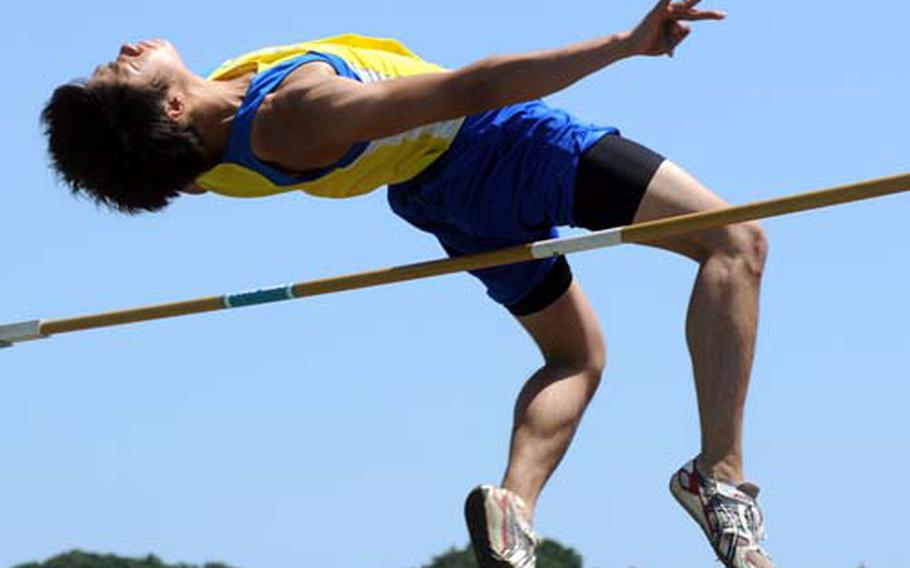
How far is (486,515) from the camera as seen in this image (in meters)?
7.15

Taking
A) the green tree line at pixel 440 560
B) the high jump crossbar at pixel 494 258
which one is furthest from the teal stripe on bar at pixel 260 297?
the green tree line at pixel 440 560

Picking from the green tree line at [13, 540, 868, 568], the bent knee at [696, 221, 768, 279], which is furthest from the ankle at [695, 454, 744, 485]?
the green tree line at [13, 540, 868, 568]

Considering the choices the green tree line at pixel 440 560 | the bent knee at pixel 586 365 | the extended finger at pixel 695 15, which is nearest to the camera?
the extended finger at pixel 695 15

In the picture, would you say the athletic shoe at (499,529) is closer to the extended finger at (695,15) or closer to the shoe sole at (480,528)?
the shoe sole at (480,528)

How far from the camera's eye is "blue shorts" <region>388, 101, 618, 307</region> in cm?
741

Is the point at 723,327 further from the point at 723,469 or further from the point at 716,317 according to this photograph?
the point at 723,469

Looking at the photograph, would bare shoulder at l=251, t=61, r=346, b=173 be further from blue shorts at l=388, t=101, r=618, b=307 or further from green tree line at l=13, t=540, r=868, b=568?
green tree line at l=13, t=540, r=868, b=568

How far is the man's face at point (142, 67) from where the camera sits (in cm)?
728

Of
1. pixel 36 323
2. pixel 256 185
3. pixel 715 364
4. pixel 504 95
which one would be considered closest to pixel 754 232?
pixel 715 364

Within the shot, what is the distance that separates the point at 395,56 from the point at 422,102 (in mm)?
729

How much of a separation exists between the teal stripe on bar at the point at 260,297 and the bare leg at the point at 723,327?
1.08 metres

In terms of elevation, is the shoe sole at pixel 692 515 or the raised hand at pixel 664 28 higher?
the raised hand at pixel 664 28

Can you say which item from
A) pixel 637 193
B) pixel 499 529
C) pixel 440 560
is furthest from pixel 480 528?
pixel 440 560

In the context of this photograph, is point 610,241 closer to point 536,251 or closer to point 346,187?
point 536,251
